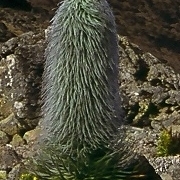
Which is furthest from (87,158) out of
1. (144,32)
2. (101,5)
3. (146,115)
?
(144,32)

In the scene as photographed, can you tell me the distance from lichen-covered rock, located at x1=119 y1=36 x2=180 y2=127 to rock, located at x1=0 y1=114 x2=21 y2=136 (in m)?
1.91

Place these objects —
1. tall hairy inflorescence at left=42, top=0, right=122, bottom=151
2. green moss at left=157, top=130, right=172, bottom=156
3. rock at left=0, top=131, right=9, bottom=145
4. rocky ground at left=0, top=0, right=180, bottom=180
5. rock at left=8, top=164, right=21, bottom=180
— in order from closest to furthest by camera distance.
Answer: tall hairy inflorescence at left=42, top=0, right=122, bottom=151 → rock at left=8, top=164, right=21, bottom=180 → green moss at left=157, top=130, right=172, bottom=156 → rocky ground at left=0, top=0, right=180, bottom=180 → rock at left=0, top=131, right=9, bottom=145

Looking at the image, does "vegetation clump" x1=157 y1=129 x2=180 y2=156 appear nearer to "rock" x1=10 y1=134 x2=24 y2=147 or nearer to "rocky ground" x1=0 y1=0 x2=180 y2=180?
"rocky ground" x1=0 y1=0 x2=180 y2=180

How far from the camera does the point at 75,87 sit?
620cm

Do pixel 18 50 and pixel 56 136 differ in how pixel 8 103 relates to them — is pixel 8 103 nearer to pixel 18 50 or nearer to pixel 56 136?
pixel 18 50

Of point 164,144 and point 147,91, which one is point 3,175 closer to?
point 164,144

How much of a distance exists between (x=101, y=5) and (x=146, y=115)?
18.1 ft

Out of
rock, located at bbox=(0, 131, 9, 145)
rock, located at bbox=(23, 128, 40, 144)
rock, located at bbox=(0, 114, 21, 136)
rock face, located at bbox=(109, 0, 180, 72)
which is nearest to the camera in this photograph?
rock, located at bbox=(23, 128, 40, 144)

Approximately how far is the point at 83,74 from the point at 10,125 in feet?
18.2

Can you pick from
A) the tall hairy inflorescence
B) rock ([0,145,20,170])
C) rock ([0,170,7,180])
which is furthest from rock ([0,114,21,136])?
the tall hairy inflorescence

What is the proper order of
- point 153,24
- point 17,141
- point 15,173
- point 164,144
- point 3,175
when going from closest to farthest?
point 15,173, point 3,175, point 164,144, point 17,141, point 153,24

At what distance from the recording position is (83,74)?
6.17 m

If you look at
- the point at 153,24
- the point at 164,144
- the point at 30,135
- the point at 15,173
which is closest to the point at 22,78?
the point at 30,135

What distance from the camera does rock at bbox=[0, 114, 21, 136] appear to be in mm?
11359
